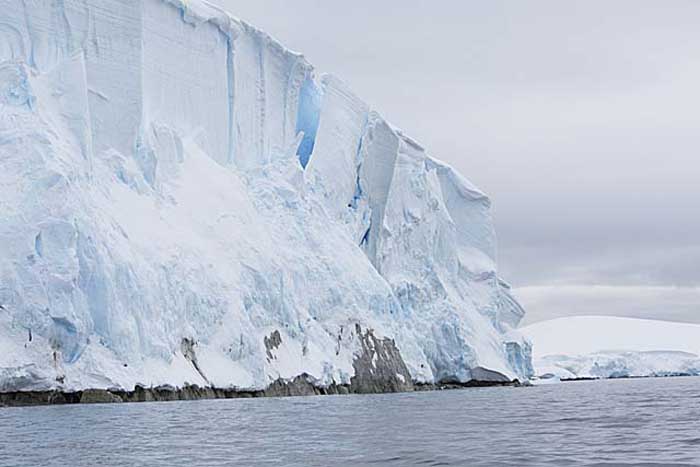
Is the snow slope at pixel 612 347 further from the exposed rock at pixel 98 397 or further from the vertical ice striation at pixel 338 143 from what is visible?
the exposed rock at pixel 98 397

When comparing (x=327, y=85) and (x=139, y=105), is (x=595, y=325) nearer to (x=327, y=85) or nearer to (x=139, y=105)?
(x=327, y=85)

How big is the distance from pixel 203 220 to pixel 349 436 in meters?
18.1

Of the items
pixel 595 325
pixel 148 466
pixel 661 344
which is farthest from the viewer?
pixel 595 325

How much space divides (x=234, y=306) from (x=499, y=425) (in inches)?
552

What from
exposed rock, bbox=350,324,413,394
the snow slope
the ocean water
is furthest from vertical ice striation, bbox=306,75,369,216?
the snow slope

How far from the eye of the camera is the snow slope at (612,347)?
7462cm

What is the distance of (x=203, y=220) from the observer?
33312 mm

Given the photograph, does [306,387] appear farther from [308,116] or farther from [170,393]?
[308,116]

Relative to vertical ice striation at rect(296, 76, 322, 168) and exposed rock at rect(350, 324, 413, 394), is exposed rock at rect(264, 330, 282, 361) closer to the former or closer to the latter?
exposed rock at rect(350, 324, 413, 394)

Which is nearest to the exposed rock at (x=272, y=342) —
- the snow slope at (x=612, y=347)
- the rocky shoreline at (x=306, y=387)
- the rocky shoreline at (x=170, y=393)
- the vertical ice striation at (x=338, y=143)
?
the rocky shoreline at (x=306, y=387)

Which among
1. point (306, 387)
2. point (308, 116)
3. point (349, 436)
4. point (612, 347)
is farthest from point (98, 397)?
point (612, 347)

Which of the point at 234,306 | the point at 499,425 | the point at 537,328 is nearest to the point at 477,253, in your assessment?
the point at 234,306

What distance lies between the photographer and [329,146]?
1601 inches

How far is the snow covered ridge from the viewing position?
1017 inches
